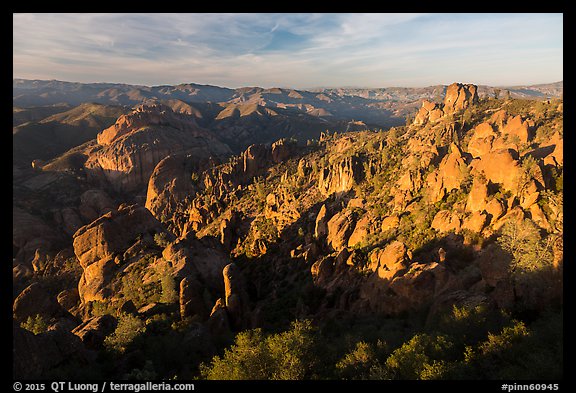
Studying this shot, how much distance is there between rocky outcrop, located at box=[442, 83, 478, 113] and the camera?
93.9 meters

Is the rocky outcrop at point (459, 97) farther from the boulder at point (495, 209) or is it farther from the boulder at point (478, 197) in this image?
the boulder at point (495, 209)

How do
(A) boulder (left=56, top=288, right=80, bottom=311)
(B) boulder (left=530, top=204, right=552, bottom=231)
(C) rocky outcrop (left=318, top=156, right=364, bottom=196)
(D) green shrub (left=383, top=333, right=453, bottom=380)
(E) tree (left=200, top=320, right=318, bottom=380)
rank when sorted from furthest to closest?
(C) rocky outcrop (left=318, top=156, right=364, bottom=196) → (A) boulder (left=56, top=288, right=80, bottom=311) → (B) boulder (left=530, top=204, right=552, bottom=231) → (E) tree (left=200, top=320, right=318, bottom=380) → (D) green shrub (left=383, top=333, right=453, bottom=380)

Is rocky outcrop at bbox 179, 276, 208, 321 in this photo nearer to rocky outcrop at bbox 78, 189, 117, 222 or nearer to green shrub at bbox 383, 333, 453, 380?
green shrub at bbox 383, 333, 453, 380

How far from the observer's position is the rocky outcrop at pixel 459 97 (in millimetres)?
93875

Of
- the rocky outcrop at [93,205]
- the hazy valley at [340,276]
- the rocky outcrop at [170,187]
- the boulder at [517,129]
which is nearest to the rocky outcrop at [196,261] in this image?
the hazy valley at [340,276]

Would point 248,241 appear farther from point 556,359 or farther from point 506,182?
point 556,359

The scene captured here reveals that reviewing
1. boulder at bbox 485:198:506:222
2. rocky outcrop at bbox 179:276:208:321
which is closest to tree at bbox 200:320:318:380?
rocky outcrop at bbox 179:276:208:321

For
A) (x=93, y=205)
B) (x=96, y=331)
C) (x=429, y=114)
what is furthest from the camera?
(x=93, y=205)

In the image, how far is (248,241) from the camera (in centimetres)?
6425

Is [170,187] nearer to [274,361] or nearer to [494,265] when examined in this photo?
[274,361]

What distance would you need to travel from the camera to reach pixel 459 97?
9525 centimetres

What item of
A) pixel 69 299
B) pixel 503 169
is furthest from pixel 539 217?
pixel 69 299

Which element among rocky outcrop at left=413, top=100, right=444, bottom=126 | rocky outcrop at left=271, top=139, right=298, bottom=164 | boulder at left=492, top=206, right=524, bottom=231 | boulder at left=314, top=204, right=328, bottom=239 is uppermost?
rocky outcrop at left=413, top=100, right=444, bottom=126
